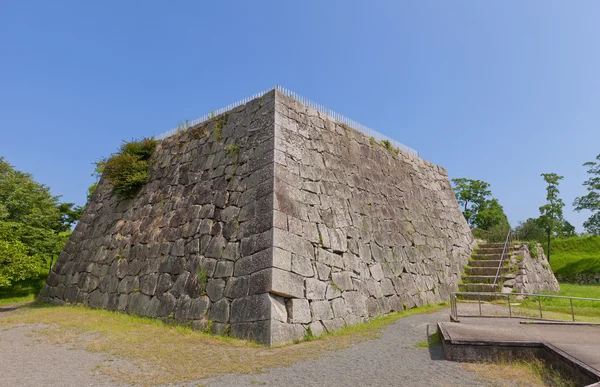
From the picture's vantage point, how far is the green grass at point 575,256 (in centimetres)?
2381

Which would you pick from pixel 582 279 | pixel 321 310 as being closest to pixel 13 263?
pixel 321 310

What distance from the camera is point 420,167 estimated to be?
16.2 m

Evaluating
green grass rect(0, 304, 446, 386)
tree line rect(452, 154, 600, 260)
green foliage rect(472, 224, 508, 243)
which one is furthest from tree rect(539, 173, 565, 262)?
green grass rect(0, 304, 446, 386)

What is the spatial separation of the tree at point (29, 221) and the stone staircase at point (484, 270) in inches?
614

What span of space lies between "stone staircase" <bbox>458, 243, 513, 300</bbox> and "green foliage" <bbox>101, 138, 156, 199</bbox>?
486 inches

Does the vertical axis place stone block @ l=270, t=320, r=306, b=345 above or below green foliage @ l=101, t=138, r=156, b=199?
below

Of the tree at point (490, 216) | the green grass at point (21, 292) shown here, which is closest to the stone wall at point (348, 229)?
the green grass at point (21, 292)

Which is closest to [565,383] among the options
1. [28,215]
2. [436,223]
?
[436,223]

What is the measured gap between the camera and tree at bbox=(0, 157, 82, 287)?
12.6 metres

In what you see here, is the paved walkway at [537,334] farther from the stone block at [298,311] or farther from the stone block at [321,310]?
the stone block at [298,311]

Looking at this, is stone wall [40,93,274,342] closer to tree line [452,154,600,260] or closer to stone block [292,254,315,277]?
stone block [292,254,315,277]

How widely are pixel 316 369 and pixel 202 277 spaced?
409cm

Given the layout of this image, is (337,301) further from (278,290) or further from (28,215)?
(28,215)

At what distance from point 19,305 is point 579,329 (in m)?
17.1
